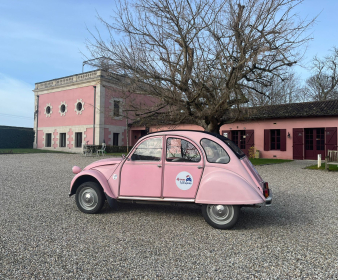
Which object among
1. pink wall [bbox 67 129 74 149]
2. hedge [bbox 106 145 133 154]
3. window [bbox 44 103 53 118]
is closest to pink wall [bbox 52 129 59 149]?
pink wall [bbox 67 129 74 149]

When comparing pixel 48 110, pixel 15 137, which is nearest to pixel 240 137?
pixel 48 110

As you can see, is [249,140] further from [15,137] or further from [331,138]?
[15,137]

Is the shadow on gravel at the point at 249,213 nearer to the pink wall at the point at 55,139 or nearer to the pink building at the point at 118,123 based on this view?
the pink building at the point at 118,123

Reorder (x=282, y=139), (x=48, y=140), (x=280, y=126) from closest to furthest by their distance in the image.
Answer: (x=282, y=139)
(x=280, y=126)
(x=48, y=140)

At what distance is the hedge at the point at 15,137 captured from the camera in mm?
27166

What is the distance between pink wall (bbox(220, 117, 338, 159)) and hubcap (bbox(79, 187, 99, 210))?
654 inches

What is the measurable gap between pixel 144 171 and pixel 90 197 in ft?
3.93

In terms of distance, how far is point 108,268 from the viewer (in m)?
2.79

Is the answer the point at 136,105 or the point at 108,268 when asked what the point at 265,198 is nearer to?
the point at 108,268

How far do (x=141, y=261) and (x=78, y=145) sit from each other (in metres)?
25.1

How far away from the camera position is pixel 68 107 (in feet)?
88.6

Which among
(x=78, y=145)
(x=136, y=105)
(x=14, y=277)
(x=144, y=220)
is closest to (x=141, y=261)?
(x=14, y=277)

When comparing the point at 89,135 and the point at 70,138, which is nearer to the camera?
the point at 89,135

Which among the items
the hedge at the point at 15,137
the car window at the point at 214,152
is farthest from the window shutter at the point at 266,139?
the hedge at the point at 15,137
